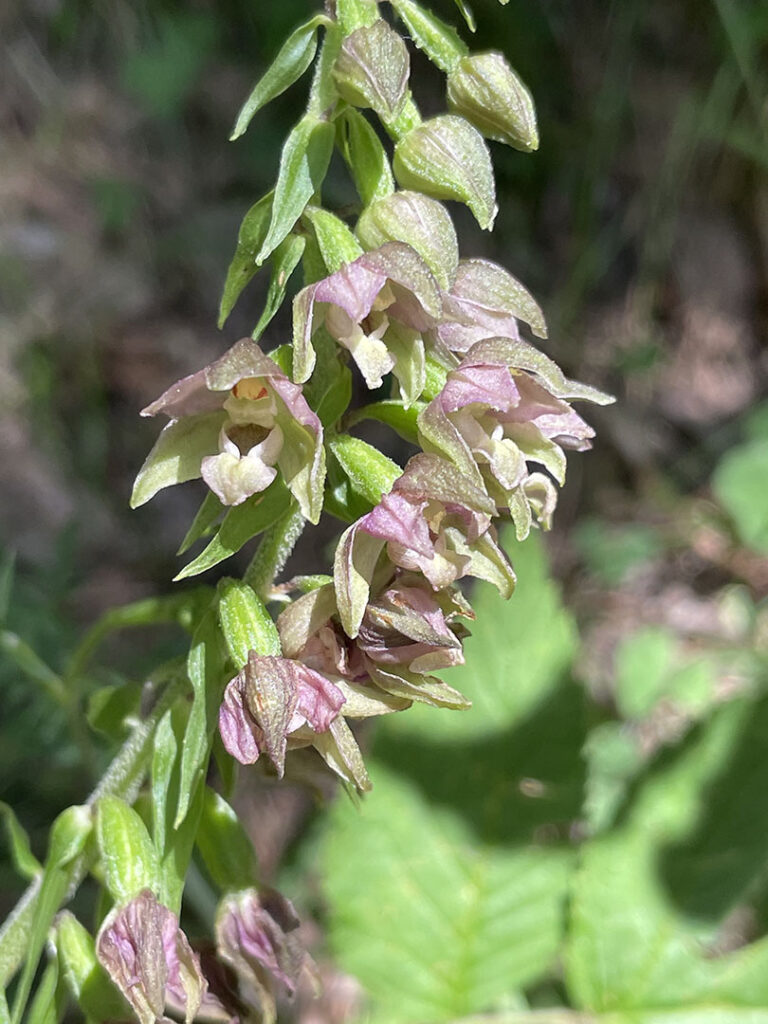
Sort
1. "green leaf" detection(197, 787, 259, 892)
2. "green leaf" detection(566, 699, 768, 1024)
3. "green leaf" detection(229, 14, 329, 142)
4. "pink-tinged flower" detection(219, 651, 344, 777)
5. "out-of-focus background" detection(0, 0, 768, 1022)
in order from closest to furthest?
1. "pink-tinged flower" detection(219, 651, 344, 777)
2. "green leaf" detection(229, 14, 329, 142)
3. "green leaf" detection(197, 787, 259, 892)
4. "green leaf" detection(566, 699, 768, 1024)
5. "out-of-focus background" detection(0, 0, 768, 1022)

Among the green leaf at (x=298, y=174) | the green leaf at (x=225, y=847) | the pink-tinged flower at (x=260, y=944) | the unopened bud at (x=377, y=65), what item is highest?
the unopened bud at (x=377, y=65)

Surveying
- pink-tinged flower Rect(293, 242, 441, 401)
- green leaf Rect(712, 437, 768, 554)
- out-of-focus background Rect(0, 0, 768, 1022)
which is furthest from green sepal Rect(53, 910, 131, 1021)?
green leaf Rect(712, 437, 768, 554)

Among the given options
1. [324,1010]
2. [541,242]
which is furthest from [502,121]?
[541,242]

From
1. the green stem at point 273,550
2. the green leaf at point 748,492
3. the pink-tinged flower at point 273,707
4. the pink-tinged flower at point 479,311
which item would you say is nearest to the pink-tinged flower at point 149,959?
the pink-tinged flower at point 273,707

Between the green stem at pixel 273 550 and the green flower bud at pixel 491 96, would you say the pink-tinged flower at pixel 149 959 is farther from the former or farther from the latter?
the green flower bud at pixel 491 96

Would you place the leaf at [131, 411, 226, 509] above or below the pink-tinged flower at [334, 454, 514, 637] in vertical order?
above

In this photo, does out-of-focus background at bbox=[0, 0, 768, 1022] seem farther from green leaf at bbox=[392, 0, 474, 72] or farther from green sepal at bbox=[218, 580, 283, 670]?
green leaf at bbox=[392, 0, 474, 72]

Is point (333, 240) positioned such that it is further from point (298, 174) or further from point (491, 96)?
point (491, 96)

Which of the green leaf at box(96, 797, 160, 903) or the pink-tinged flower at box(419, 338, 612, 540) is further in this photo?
the green leaf at box(96, 797, 160, 903)
